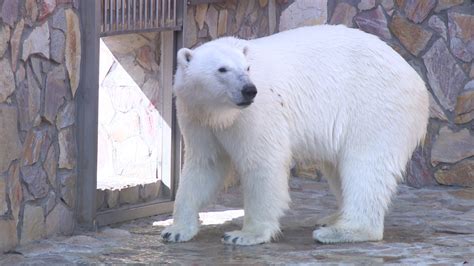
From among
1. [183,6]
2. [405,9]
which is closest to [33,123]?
[183,6]

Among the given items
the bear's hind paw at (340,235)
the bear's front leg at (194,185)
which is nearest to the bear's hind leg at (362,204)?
the bear's hind paw at (340,235)

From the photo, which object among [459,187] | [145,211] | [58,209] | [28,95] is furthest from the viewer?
[459,187]

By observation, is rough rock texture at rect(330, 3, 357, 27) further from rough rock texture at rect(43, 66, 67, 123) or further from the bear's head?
rough rock texture at rect(43, 66, 67, 123)

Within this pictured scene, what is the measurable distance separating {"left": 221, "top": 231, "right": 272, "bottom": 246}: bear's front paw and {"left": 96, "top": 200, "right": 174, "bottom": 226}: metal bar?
965mm

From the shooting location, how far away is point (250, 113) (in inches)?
220

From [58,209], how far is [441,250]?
7.01 ft

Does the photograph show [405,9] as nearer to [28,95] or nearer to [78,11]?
[78,11]

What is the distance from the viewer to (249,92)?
208 inches

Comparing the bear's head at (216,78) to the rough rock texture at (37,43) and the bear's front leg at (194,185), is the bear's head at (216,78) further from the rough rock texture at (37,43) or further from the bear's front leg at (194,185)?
the rough rock texture at (37,43)

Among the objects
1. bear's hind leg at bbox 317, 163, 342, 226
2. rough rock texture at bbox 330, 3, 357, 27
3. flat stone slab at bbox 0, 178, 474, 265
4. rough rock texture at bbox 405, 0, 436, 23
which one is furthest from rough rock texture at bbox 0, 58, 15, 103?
rough rock texture at bbox 405, 0, 436, 23

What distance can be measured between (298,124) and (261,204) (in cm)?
54

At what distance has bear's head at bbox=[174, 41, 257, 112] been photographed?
210 inches

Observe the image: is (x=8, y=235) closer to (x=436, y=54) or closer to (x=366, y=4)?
(x=366, y=4)

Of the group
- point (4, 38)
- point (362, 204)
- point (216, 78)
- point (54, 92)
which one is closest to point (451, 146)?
point (362, 204)
